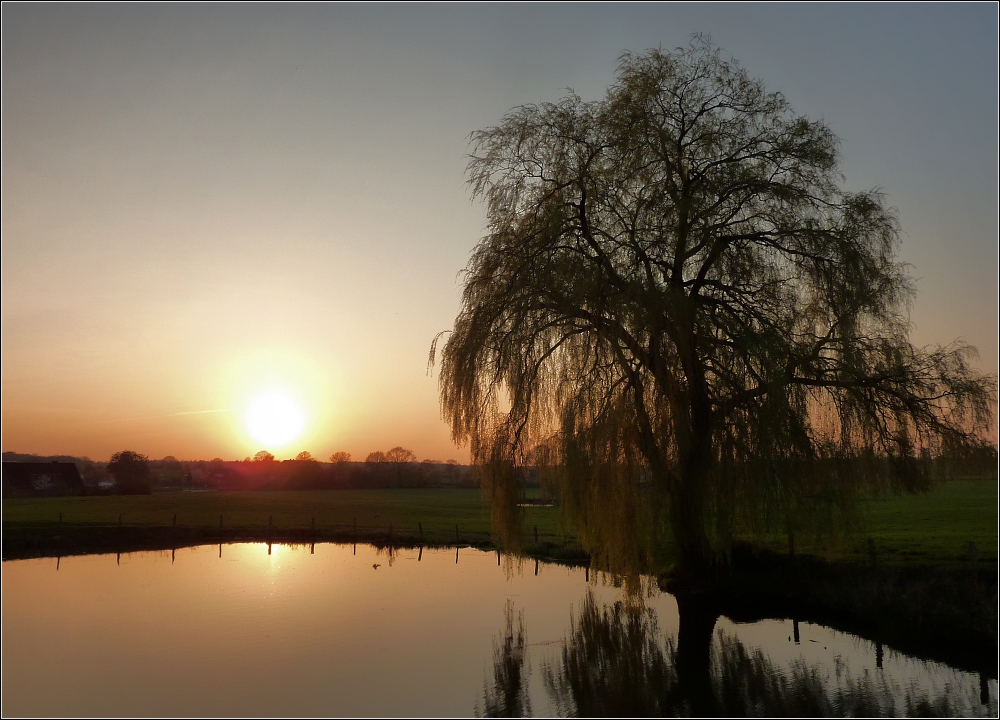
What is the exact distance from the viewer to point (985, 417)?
43.4 feet

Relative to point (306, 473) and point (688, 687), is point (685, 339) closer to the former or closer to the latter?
point (688, 687)

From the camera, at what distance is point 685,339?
12148 millimetres

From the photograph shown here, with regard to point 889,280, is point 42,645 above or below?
below

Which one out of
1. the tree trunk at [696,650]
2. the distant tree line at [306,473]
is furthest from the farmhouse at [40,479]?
the tree trunk at [696,650]

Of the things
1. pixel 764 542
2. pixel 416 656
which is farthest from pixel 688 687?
pixel 764 542

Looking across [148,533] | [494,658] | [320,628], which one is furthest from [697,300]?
[148,533]

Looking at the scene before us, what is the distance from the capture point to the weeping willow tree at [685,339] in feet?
40.6

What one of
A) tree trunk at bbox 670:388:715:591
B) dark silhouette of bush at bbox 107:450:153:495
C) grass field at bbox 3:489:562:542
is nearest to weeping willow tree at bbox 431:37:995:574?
tree trunk at bbox 670:388:715:591

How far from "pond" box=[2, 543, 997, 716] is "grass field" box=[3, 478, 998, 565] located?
2.21 meters

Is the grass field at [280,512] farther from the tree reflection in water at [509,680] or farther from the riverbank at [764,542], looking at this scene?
the tree reflection in water at [509,680]

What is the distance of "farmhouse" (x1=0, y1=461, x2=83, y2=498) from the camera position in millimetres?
26016

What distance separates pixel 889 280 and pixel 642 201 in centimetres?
526

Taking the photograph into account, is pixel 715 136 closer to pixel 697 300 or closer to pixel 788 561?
pixel 697 300

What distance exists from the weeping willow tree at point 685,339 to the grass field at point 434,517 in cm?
184
